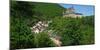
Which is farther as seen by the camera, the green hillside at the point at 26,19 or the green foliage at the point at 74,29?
the green foliage at the point at 74,29

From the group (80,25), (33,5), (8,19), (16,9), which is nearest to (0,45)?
(8,19)

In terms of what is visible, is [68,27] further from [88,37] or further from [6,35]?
[6,35]

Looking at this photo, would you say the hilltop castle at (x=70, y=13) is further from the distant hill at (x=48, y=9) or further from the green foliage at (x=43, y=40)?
the green foliage at (x=43, y=40)

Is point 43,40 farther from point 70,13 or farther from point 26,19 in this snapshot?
point 70,13

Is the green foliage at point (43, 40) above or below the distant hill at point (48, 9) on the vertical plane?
below

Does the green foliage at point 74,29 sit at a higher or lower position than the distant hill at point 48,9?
lower

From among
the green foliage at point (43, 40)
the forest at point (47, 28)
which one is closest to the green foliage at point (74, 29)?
the forest at point (47, 28)

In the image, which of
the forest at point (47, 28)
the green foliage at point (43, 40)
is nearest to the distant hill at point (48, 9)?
the forest at point (47, 28)

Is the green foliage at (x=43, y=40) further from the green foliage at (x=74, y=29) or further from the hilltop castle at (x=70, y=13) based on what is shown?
the hilltop castle at (x=70, y=13)

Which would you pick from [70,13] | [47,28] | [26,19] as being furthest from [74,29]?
[26,19]
